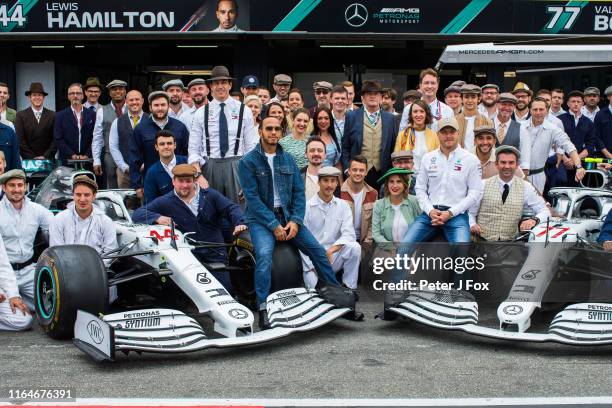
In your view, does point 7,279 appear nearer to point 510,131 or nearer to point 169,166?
point 169,166

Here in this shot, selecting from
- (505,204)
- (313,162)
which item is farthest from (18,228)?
(505,204)

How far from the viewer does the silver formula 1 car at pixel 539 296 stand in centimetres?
683

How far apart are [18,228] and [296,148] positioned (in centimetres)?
323

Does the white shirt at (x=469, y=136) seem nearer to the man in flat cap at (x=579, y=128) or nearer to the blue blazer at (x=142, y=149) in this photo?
the man in flat cap at (x=579, y=128)

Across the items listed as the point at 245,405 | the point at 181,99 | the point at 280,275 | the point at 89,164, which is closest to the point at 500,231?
the point at 280,275

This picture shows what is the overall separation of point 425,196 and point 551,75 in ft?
27.2

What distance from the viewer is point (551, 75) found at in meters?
15.9

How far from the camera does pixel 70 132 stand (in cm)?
1170

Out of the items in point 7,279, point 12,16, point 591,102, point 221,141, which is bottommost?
point 7,279

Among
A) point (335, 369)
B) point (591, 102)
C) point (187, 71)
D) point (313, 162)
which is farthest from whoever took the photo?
point (187, 71)

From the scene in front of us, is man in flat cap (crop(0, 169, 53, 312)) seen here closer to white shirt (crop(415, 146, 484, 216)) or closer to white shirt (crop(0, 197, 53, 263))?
white shirt (crop(0, 197, 53, 263))

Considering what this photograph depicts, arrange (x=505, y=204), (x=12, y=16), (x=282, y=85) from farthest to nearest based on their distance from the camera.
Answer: (x=12, y=16)
(x=282, y=85)
(x=505, y=204)

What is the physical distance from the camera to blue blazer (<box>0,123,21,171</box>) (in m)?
10.4

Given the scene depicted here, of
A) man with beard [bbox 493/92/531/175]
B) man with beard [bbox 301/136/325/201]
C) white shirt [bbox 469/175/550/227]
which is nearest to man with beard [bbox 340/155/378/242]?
man with beard [bbox 301/136/325/201]
